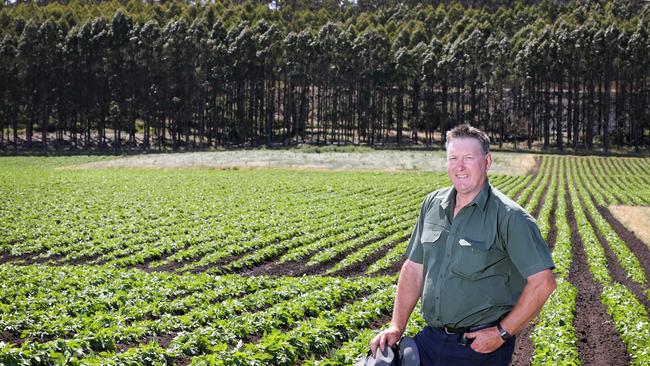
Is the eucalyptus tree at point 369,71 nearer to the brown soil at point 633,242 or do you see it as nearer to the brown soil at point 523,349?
the brown soil at point 633,242

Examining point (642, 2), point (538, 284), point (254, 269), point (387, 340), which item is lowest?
point (254, 269)

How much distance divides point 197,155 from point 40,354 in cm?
6477

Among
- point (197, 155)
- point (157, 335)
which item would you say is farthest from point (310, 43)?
point (157, 335)

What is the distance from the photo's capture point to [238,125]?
95.2 m

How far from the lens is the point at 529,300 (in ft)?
14.4

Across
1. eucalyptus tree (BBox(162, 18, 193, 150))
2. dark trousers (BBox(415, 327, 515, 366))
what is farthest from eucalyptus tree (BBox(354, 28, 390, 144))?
dark trousers (BBox(415, 327, 515, 366))

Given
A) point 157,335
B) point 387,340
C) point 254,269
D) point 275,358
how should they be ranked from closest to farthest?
point 387,340, point 275,358, point 157,335, point 254,269

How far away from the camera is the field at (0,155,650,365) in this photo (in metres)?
9.78

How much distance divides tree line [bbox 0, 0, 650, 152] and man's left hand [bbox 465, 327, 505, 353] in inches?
3297

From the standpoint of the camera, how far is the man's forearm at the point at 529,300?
4.38 meters

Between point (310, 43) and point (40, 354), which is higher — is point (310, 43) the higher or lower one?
the higher one

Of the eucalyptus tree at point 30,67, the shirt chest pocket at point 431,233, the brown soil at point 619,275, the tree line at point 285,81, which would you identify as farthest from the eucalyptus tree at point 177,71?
the shirt chest pocket at point 431,233

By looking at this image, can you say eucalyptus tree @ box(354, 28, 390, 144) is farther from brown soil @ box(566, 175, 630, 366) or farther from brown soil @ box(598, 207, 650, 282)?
brown soil @ box(566, 175, 630, 366)

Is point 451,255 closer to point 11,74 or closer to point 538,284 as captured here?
point 538,284
